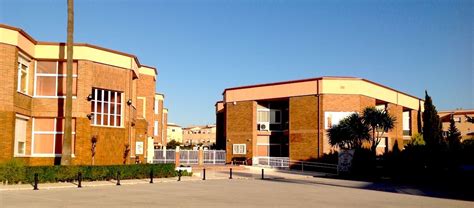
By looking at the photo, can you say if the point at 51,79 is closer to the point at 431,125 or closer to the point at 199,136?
the point at 431,125

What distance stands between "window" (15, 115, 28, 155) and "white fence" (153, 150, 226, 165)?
1891 centimetres

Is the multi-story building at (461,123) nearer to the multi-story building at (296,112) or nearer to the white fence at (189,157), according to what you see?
the multi-story building at (296,112)

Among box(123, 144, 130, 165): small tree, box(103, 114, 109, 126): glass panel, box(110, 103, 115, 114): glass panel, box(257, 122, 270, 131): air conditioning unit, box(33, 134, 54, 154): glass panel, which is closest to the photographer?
box(33, 134, 54, 154): glass panel

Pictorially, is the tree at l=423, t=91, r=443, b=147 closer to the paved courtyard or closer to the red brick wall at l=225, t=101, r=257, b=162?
the red brick wall at l=225, t=101, r=257, b=162

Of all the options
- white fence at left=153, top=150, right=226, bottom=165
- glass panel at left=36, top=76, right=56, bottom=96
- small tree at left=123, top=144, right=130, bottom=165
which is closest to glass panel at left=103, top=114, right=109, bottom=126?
small tree at left=123, top=144, right=130, bottom=165

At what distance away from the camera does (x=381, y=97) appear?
50.6 m

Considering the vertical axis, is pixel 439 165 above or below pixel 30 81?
below

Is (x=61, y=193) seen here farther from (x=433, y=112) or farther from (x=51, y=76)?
(x=433, y=112)

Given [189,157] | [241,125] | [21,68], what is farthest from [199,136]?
[21,68]

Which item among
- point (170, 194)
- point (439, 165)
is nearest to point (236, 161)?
point (439, 165)

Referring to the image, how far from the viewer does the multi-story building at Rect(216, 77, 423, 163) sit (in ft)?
149

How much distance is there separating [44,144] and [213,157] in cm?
2315

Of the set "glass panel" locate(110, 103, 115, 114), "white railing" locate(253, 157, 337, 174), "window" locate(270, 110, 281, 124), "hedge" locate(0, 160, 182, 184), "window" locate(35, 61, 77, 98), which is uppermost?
"window" locate(35, 61, 77, 98)

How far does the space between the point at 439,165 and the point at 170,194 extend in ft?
87.4
